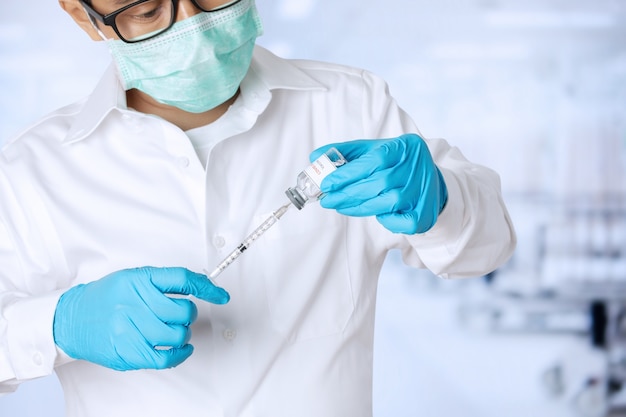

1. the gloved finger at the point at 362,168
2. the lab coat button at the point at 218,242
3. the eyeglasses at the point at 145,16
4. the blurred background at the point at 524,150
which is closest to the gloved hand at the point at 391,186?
the gloved finger at the point at 362,168

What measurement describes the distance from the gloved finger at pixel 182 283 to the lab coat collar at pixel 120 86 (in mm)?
322

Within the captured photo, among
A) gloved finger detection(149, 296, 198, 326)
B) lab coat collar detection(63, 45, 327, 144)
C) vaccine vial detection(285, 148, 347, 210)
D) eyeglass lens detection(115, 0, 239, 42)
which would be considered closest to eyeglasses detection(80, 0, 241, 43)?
eyeglass lens detection(115, 0, 239, 42)

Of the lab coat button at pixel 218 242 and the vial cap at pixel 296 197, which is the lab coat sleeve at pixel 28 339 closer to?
the lab coat button at pixel 218 242

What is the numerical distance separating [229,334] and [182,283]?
0.60 ft

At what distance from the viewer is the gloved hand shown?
108 cm

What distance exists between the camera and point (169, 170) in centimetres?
126

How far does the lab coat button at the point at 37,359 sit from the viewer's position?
114 cm

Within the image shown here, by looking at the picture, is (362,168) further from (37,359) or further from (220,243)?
(37,359)

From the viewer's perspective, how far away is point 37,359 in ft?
3.75

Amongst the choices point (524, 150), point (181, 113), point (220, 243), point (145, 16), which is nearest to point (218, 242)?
point (220, 243)

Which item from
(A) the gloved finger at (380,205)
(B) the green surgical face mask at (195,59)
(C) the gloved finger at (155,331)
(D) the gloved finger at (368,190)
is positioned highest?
(B) the green surgical face mask at (195,59)

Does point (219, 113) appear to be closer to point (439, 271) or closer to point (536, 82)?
point (439, 271)

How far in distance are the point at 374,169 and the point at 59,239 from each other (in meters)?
0.54

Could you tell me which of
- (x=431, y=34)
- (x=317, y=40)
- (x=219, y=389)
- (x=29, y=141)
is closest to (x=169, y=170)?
(x=29, y=141)
